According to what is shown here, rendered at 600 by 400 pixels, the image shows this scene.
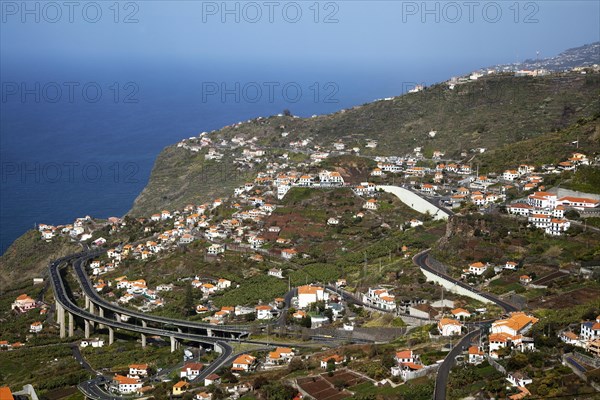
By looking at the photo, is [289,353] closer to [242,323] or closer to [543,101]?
[242,323]

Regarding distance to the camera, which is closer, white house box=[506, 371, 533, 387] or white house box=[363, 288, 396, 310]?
white house box=[506, 371, 533, 387]

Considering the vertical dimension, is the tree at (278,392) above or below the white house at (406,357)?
below

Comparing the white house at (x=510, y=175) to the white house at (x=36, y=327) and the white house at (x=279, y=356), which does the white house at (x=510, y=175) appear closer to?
the white house at (x=279, y=356)

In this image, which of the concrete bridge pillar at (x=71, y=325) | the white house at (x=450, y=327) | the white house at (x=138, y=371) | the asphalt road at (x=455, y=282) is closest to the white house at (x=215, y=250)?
the concrete bridge pillar at (x=71, y=325)

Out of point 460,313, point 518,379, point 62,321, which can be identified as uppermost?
point 518,379

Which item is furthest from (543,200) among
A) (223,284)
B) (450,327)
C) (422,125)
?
(422,125)

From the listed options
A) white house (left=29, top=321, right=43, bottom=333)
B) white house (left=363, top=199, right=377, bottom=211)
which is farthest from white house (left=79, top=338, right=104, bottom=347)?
white house (left=363, top=199, right=377, bottom=211)

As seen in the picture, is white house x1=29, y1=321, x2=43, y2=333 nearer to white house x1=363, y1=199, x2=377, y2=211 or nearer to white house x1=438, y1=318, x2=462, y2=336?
white house x1=363, y1=199, x2=377, y2=211

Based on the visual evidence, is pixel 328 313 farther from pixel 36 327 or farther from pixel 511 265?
pixel 36 327
